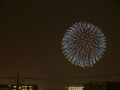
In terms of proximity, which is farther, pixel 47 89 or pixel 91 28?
pixel 47 89

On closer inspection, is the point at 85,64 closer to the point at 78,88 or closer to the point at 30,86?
the point at 30,86

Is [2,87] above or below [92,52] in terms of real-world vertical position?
below

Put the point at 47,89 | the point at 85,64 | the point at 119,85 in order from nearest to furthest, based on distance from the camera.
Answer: the point at 85,64 < the point at 119,85 < the point at 47,89

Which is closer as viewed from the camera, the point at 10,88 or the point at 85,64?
the point at 85,64

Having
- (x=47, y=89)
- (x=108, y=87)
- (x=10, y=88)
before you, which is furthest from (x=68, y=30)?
(x=47, y=89)

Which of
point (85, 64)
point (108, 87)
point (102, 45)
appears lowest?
point (108, 87)

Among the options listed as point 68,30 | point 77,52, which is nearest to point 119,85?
point 77,52

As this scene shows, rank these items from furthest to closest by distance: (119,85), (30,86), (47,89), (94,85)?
(47,89)
(30,86)
(94,85)
(119,85)

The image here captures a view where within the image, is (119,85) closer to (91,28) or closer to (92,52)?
(92,52)

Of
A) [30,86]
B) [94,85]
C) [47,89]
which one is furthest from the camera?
[47,89]
